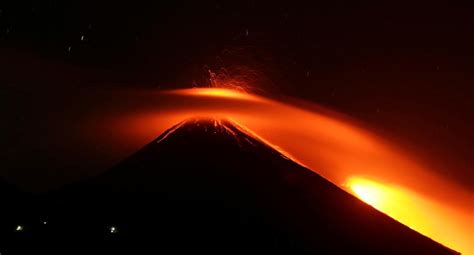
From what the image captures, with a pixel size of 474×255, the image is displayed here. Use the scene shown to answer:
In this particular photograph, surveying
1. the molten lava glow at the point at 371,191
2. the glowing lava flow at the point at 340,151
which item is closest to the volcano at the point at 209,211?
the glowing lava flow at the point at 340,151

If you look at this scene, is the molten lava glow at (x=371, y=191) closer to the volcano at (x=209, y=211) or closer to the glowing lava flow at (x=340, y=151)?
the glowing lava flow at (x=340, y=151)

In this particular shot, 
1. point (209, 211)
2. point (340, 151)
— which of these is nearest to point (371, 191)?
point (340, 151)

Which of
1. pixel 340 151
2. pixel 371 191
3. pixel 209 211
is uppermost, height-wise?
pixel 209 211

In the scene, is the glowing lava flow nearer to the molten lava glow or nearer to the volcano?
the molten lava glow

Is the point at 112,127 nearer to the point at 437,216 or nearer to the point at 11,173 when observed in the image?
the point at 11,173

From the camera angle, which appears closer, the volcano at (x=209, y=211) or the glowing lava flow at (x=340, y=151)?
the volcano at (x=209, y=211)

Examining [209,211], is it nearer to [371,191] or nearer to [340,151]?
[371,191]
